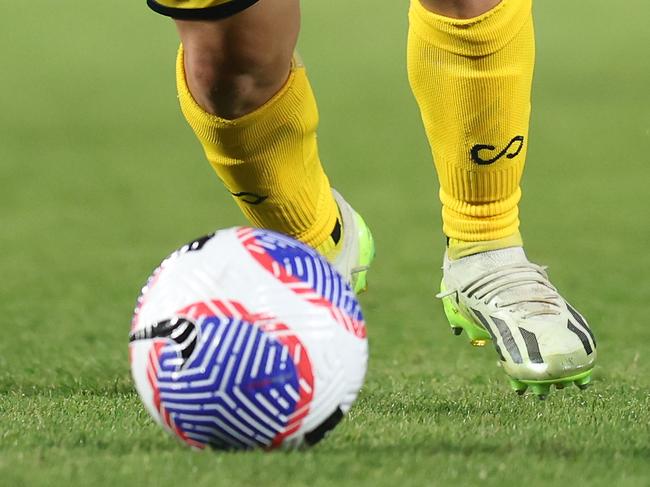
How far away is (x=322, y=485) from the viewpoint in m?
1.83

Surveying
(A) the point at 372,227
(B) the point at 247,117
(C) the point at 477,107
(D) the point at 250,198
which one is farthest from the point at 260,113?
(A) the point at 372,227

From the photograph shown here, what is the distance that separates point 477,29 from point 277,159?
0.54m

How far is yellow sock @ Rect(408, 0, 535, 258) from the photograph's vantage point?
2.84 metres

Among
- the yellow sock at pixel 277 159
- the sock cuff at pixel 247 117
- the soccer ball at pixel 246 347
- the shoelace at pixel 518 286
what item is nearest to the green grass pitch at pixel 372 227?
the soccer ball at pixel 246 347

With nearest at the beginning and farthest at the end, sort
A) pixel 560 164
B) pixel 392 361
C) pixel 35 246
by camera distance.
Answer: pixel 392 361
pixel 35 246
pixel 560 164

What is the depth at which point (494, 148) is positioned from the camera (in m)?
2.91

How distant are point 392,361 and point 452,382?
0.57 metres

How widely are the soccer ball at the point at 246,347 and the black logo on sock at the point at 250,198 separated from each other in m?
1.01

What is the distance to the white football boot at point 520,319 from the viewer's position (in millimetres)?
2713

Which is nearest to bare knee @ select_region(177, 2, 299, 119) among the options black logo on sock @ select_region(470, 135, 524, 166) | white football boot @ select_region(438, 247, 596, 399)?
black logo on sock @ select_region(470, 135, 524, 166)

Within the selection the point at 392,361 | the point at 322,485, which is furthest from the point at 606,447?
the point at 392,361

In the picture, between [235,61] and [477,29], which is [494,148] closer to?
[477,29]

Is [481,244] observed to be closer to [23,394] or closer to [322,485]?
[23,394]

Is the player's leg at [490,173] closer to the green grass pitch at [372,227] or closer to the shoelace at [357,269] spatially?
the green grass pitch at [372,227]
